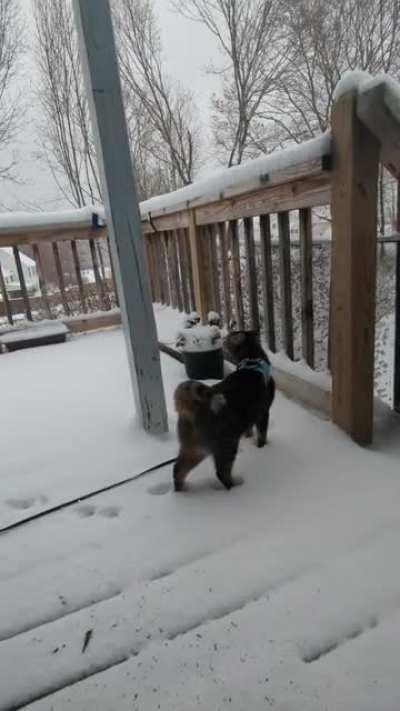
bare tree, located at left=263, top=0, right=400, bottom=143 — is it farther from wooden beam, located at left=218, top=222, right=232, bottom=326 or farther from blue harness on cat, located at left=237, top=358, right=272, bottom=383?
blue harness on cat, located at left=237, top=358, right=272, bottom=383

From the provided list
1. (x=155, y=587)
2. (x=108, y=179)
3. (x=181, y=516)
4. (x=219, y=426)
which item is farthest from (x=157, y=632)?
(x=108, y=179)

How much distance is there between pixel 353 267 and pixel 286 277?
63cm

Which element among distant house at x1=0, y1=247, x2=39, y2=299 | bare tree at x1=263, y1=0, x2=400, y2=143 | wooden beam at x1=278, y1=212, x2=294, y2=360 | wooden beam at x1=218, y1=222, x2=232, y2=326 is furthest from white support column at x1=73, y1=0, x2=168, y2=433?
bare tree at x1=263, y1=0, x2=400, y2=143

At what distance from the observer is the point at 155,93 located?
327 inches

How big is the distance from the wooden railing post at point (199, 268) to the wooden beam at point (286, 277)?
94 centimetres

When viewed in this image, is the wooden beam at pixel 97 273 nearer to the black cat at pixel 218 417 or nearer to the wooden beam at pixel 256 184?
the wooden beam at pixel 256 184

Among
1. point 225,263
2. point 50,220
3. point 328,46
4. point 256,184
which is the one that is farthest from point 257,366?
point 328,46

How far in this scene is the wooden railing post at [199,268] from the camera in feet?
9.94

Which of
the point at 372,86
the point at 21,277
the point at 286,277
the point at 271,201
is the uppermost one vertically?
the point at 372,86

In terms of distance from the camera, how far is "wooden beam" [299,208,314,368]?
199 cm

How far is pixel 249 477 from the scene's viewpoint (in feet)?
5.27

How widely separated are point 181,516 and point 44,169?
391 inches

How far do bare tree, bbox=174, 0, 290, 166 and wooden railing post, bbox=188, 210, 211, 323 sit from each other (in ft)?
21.0

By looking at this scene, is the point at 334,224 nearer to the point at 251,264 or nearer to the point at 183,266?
the point at 251,264
